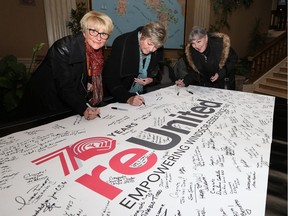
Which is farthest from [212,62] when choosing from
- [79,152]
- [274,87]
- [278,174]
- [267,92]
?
[274,87]

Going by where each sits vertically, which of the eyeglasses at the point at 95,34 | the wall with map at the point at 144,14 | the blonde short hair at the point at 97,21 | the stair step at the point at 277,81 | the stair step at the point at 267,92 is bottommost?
the stair step at the point at 267,92

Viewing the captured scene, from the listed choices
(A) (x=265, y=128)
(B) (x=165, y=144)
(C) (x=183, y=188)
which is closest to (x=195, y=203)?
(C) (x=183, y=188)

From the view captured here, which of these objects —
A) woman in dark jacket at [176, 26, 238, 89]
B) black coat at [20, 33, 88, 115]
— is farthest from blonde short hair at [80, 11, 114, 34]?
woman in dark jacket at [176, 26, 238, 89]

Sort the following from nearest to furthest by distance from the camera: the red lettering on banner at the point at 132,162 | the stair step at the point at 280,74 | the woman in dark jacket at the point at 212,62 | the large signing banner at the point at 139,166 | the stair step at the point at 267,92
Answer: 1. the large signing banner at the point at 139,166
2. the red lettering on banner at the point at 132,162
3. the woman in dark jacket at the point at 212,62
4. the stair step at the point at 267,92
5. the stair step at the point at 280,74

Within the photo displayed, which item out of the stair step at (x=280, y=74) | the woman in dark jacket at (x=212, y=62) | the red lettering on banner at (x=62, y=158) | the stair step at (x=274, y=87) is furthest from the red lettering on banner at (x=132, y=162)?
the stair step at (x=280, y=74)

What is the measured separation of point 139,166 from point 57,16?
3.16 m

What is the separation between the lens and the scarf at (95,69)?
1533 mm

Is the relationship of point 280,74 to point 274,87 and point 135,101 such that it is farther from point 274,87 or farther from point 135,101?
point 135,101

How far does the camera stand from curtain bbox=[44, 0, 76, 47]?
3.30 meters

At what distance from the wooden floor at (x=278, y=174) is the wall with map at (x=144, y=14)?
3153 mm

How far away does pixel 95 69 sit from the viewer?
163 centimetres

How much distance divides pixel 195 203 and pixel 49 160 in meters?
0.57

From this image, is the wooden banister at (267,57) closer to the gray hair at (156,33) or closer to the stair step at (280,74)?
the stair step at (280,74)

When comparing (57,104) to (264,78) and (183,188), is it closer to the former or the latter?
(183,188)
